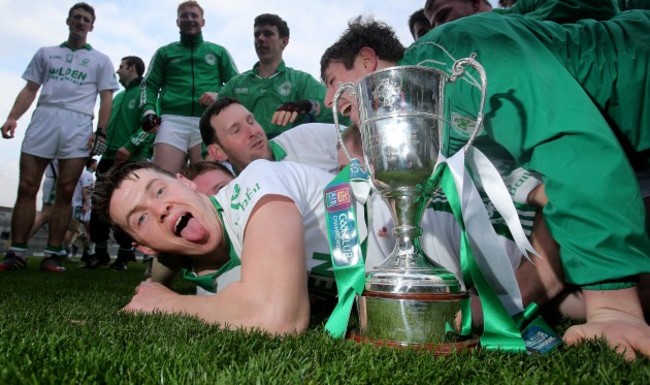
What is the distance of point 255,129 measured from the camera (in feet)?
12.0

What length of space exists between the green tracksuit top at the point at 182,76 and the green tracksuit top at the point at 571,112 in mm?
4002

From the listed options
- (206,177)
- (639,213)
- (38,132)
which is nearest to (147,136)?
(38,132)

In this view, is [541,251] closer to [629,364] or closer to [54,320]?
[629,364]

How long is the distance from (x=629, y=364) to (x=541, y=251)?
718 millimetres

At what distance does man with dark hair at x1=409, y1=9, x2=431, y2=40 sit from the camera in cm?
388

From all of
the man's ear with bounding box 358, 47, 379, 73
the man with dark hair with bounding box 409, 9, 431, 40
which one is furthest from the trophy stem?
the man with dark hair with bounding box 409, 9, 431, 40

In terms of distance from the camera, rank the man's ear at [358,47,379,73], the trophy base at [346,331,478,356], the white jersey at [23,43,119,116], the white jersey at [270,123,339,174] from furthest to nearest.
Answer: the white jersey at [23,43,119,116] < the white jersey at [270,123,339,174] < the man's ear at [358,47,379,73] < the trophy base at [346,331,478,356]

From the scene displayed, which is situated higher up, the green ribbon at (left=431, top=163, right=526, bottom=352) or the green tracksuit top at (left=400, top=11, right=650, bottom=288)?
the green tracksuit top at (left=400, top=11, right=650, bottom=288)

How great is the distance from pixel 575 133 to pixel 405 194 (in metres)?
0.54

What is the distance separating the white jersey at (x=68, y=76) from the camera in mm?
5582

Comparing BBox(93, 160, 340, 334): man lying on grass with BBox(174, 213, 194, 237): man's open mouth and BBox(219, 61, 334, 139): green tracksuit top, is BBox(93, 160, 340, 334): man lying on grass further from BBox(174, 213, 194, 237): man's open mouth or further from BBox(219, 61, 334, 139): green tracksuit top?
BBox(219, 61, 334, 139): green tracksuit top

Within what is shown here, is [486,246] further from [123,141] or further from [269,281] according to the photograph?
[123,141]

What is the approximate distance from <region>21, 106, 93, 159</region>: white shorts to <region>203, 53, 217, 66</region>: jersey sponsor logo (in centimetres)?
159

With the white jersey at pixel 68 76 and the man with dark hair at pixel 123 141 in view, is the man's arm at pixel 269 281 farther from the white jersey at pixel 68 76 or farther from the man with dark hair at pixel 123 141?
the white jersey at pixel 68 76
